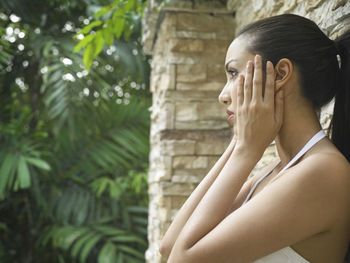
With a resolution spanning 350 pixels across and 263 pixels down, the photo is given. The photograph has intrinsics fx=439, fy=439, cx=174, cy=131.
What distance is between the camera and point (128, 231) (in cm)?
476

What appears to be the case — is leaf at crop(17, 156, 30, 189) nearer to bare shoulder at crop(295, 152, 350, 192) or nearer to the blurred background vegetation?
the blurred background vegetation

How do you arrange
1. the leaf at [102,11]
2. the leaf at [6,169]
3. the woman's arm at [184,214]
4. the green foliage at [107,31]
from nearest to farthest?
1. the woman's arm at [184,214]
2. the leaf at [102,11]
3. the green foliage at [107,31]
4. the leaf at [6,169]

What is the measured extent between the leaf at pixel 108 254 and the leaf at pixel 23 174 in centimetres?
102

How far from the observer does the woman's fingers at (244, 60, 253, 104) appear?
1.16 meters

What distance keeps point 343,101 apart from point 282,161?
0.78 feet

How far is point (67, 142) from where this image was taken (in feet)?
16.4

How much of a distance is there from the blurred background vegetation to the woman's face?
3.34 m

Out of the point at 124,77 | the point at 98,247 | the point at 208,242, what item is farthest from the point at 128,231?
the point at 208,242

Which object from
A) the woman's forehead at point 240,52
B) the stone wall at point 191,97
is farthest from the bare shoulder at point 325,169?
the stone wall at point 191,97

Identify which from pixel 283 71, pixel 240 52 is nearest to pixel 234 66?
pixel 240 52

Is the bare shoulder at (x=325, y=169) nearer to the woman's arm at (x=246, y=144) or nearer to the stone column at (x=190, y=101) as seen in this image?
the woman's arm at (x=246, y=144)

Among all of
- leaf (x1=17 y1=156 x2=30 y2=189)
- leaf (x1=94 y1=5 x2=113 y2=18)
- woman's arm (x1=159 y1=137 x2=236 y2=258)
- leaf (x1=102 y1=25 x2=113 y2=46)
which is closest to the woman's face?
woman's arm (x1=159 y1=137 x2=236 y2=258)

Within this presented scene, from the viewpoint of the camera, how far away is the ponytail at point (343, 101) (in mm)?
1217

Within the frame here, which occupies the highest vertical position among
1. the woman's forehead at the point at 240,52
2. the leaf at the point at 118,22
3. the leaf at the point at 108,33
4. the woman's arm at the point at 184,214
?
the leaf at the point at 118,22
